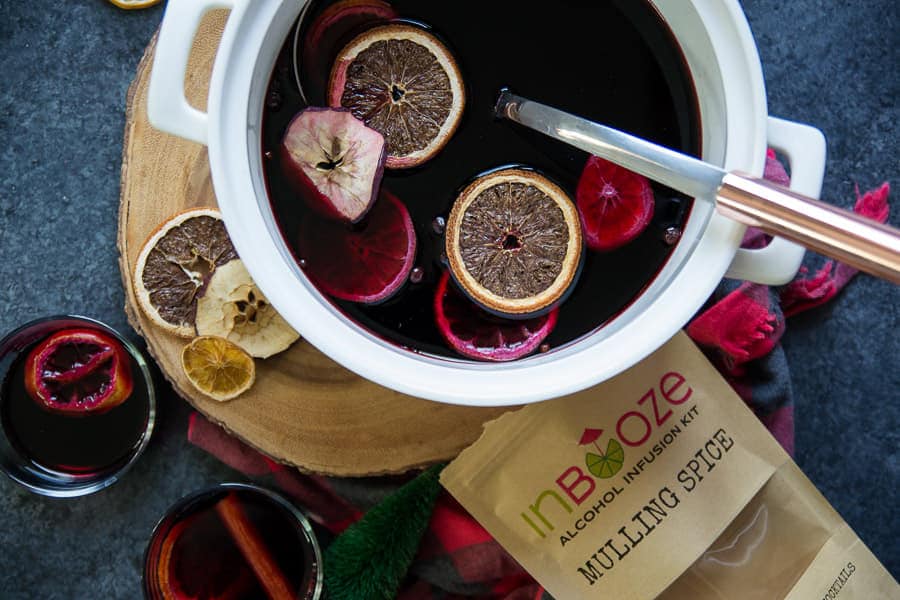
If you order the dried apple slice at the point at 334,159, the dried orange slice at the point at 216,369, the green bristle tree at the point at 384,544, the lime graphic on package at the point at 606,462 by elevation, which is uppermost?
the dried apple slice at the point at 334,159

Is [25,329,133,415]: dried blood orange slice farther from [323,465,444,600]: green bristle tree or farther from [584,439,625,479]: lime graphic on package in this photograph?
[584,439,625,479]: lime graphic on package

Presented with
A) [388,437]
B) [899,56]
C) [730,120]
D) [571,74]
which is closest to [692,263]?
[730,120]

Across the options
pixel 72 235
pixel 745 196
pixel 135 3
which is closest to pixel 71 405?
pixel 72 235

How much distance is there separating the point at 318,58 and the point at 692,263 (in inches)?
15.9

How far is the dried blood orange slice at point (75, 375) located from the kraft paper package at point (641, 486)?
451 mm

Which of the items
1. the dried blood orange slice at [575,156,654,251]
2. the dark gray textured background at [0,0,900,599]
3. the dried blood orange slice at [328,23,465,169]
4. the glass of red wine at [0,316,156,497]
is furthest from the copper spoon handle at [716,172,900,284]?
the glass of red wine at [0,316,156,497]

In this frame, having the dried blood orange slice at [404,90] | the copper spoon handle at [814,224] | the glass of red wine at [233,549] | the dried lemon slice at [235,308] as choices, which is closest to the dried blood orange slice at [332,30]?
the dried blood orange slice at [404,90]

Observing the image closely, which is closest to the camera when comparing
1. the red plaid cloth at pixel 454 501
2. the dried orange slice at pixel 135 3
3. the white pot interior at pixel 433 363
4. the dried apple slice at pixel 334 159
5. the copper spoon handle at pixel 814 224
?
the copper spoon handle at pixel 814 224

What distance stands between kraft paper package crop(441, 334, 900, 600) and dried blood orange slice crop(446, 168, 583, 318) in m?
0.13

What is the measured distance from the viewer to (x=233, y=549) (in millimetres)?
1042

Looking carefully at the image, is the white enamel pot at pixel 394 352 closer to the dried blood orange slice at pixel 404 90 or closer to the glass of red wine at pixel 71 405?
the dried blood orange slice at pixel 404 90

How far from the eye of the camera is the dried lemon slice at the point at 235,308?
92 centimetres

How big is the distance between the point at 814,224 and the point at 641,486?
44 cm

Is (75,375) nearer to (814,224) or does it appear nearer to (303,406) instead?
(303,406)
